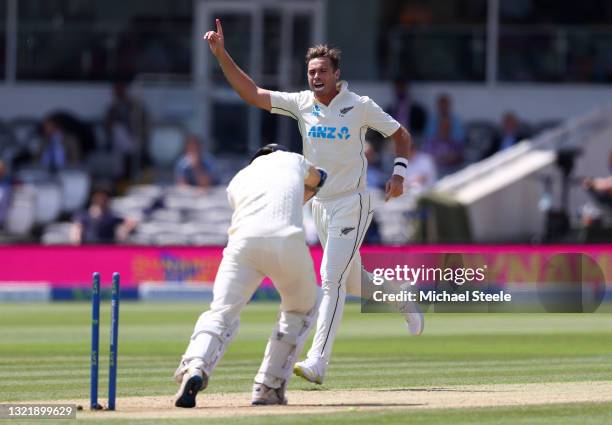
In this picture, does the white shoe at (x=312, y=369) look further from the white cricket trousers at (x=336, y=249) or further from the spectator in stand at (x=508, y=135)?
the spectator in stand at (x=508, y=135)

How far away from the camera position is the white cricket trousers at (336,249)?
8883 millimetres

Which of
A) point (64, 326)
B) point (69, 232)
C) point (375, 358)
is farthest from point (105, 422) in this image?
point (69, 232)

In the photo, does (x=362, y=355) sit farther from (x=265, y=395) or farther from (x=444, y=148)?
(x=444, y=148)

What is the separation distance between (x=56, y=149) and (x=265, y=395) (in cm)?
1394

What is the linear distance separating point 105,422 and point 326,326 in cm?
185

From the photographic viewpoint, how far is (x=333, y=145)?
29.7ft

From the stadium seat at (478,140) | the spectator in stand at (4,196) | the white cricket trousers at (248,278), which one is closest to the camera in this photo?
the white cricket trousers at (248,278)

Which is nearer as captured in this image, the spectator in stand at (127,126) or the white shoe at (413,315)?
the white shoe at (413,315)

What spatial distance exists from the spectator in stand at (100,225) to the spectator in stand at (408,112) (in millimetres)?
4687

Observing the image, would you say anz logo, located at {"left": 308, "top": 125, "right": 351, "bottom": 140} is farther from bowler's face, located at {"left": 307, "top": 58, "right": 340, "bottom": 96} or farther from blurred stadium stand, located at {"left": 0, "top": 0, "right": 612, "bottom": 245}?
blurred stadium stand, located at {"left": 0, "top": 0, "right": 612, "bottom": 245}

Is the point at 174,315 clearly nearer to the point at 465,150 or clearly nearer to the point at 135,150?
the point at 135,150

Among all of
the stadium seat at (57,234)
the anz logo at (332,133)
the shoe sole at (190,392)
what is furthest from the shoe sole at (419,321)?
the stadium seat at (57,234)

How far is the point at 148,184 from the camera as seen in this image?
71.7 ft

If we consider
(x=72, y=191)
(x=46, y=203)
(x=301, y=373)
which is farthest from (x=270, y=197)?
(x=72, y=191)
